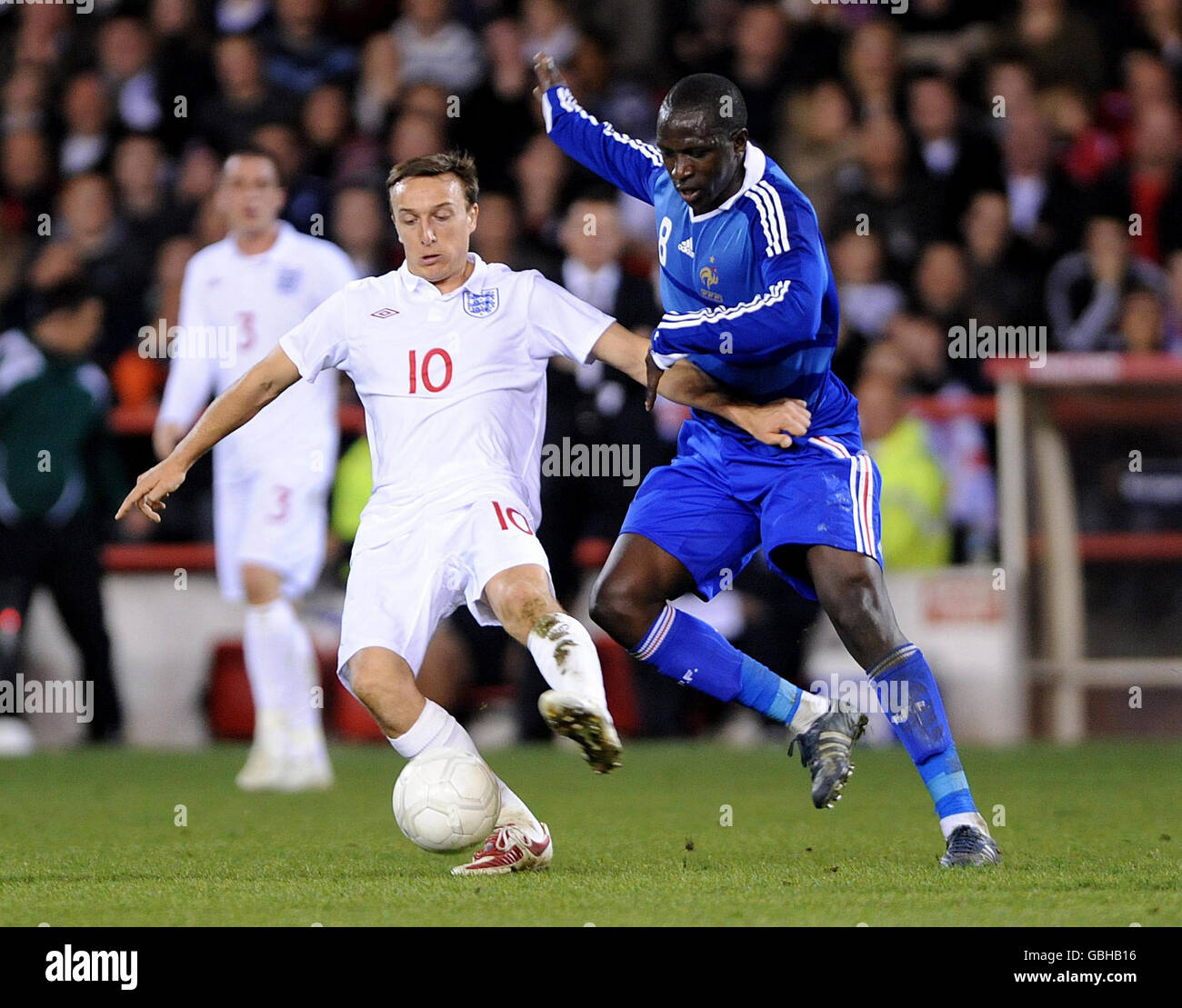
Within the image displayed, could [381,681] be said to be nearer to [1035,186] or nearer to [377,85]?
[1035,186]

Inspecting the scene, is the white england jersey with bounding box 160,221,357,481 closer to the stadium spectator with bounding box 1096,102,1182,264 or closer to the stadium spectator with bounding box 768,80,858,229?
the stadium spectator with bounding box 768,80,858,229

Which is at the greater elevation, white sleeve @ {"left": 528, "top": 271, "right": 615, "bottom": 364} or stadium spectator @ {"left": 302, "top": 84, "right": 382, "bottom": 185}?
stadium spectator @ {"left": 302, "top": 84, "right": 382, "bottom": 185}

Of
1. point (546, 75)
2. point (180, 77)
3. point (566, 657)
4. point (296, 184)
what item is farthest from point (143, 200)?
point (566, 657)

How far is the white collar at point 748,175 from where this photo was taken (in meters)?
5.46

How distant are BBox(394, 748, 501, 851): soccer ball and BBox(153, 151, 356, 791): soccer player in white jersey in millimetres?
3116

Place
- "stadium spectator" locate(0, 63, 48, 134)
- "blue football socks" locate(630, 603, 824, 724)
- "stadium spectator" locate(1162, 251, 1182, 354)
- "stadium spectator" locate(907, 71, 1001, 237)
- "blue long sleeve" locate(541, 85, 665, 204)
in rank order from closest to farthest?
"blue football socks" locate(630, 603, 824, 724) < "blue long sleeve" locate(541, 85, 665, 204) < "stadium spectator" locate(1162, 251, 1182, 354) < "stadium spectator" locate(907, 71, 1001, 237) < "stadium spectator" locate(0, 63, 48, 134)

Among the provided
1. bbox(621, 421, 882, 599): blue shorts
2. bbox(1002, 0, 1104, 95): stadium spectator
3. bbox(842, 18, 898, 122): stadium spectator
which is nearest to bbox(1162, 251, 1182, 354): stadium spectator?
bbox(1002, 0, 1104, 95): stadium spectator

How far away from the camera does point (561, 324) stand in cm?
558

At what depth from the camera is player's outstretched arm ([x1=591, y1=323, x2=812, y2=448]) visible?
5391 millimetres

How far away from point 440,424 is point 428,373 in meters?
0.15

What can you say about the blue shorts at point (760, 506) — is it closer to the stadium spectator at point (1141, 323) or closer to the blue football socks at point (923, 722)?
the blue football socks at point (923, 722)

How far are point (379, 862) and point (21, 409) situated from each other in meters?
5.61

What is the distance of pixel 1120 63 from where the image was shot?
1232cm

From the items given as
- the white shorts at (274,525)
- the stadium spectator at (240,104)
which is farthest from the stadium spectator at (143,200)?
the white shorts at (274,525)
